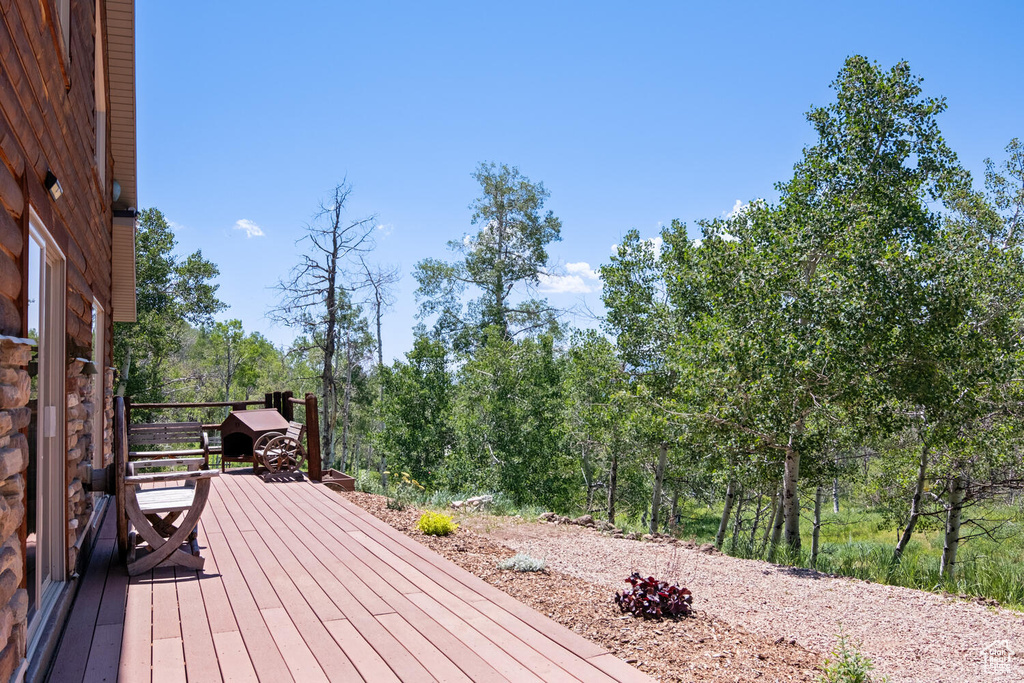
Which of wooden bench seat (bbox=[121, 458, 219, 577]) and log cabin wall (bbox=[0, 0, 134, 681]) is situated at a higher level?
log cabin wall (bbox=[0, 0, 134, 681])

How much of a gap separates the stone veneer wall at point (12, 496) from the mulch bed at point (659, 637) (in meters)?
2.56

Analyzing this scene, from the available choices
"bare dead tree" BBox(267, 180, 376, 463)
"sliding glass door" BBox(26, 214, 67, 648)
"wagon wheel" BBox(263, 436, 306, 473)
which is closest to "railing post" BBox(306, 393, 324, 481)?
"wagon wheel" BBox(263, 436, 306, 473)

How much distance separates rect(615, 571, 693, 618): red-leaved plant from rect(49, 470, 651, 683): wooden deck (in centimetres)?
69

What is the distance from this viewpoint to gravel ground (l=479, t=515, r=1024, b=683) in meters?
4.35

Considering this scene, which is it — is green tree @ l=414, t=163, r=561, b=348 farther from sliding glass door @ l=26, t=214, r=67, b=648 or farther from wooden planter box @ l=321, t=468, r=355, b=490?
sliding glass door @ l=26, t=214, r=67, b=648

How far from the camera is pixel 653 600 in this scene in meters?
4.20

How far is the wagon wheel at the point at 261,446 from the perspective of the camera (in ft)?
29.4

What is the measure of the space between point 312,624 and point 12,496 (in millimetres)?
1796

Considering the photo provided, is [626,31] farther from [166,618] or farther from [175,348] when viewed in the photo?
[175,348]

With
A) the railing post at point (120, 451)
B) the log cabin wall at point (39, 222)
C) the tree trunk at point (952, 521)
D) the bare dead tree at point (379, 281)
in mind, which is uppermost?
the bare dead tree at point (379, 281)

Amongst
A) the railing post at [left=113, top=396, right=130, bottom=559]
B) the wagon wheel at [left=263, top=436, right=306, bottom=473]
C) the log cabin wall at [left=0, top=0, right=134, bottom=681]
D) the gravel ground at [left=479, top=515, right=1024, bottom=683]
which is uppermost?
the log cabin wall at [left=0, top=0, right=134, bottom=681]

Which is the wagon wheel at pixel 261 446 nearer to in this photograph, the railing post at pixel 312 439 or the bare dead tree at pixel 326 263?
the railing post at pixel 312 439

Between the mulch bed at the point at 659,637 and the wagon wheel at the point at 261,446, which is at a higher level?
the wagon wheel at the point at 261,446

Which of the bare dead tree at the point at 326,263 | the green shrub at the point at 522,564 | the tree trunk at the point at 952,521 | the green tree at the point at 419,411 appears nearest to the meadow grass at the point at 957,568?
the tree trunk at the point at 952,521
